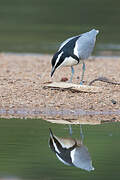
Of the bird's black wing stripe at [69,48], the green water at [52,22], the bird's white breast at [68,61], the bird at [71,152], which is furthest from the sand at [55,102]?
the green water at [52,22]

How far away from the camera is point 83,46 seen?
41.3 ft

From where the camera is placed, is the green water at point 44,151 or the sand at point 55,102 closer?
the green water at point 44,151

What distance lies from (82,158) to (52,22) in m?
18.3

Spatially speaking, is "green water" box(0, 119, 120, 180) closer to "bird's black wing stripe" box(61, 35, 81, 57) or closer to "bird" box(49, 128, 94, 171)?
"bird" box(49, 128, 94, 171)

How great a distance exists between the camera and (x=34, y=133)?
1035 centimetres

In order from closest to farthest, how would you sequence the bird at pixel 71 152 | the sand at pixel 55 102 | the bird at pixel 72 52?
the bird at pixel 71 152
the sand at pixel 55 102
the bird at pixel 72 52

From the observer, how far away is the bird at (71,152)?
880 centimetres

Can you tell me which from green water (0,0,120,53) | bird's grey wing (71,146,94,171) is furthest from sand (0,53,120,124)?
green water (0,0,120,53)

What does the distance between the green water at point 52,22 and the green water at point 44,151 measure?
32.9ft

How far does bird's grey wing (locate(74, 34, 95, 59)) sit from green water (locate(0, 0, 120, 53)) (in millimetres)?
7904

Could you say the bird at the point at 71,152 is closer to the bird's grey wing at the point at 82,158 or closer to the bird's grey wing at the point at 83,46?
the bird's grey wing at the point at 82,158

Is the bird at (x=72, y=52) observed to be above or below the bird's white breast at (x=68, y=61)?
above

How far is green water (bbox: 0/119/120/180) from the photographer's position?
26.9ft

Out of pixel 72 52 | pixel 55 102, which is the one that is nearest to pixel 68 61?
pixel 72 52
